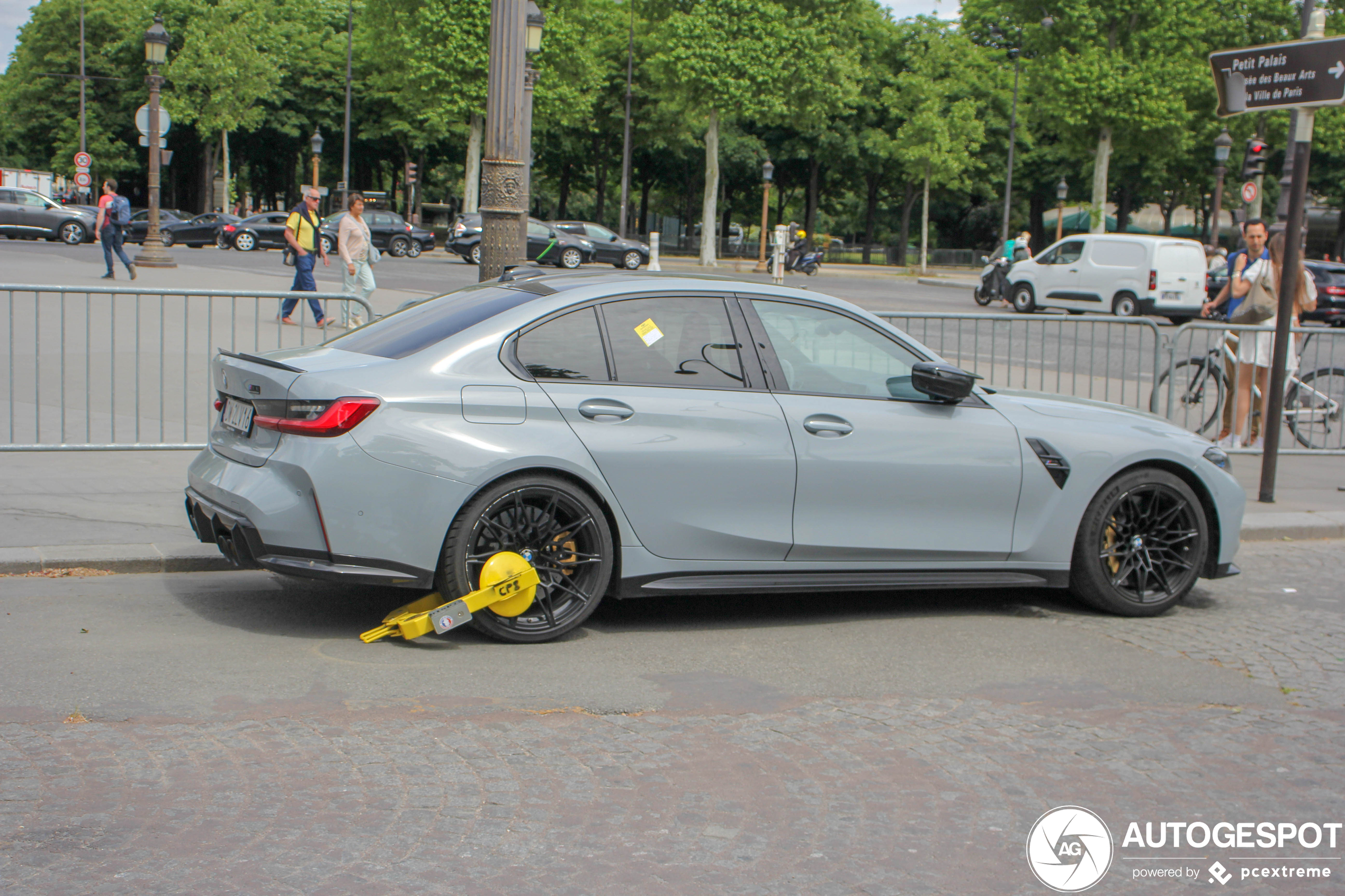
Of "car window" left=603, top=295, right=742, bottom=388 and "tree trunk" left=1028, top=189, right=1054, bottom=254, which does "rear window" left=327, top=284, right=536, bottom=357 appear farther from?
"tree trunk" left=1028, top=189, right=1054, bottom=254

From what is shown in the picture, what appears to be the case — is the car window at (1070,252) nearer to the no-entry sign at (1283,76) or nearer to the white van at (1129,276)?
the white van at (1129,276)

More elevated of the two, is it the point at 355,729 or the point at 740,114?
the point at 740,114

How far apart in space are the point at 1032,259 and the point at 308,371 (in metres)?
30.0

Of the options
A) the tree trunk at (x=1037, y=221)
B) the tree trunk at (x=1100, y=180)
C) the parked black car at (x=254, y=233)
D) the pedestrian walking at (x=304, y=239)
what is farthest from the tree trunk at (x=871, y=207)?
the pedestrian walking at (x=304, y=239)

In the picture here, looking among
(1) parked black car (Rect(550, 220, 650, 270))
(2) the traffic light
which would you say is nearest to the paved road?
(2) the traffic light

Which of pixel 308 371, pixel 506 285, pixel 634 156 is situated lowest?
pixel 308 371

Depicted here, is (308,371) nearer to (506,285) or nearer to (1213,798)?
(506,285)

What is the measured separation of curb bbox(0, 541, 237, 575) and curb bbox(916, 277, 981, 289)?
4171cm

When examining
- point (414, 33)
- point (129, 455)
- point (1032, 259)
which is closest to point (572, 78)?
point (414, 33)

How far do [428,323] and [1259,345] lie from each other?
7.92 meters

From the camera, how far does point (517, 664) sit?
5.33 meters

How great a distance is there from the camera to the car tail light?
5219mm

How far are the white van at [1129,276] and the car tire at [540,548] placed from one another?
25482 millimetres

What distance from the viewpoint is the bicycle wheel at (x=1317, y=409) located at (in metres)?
11.5
